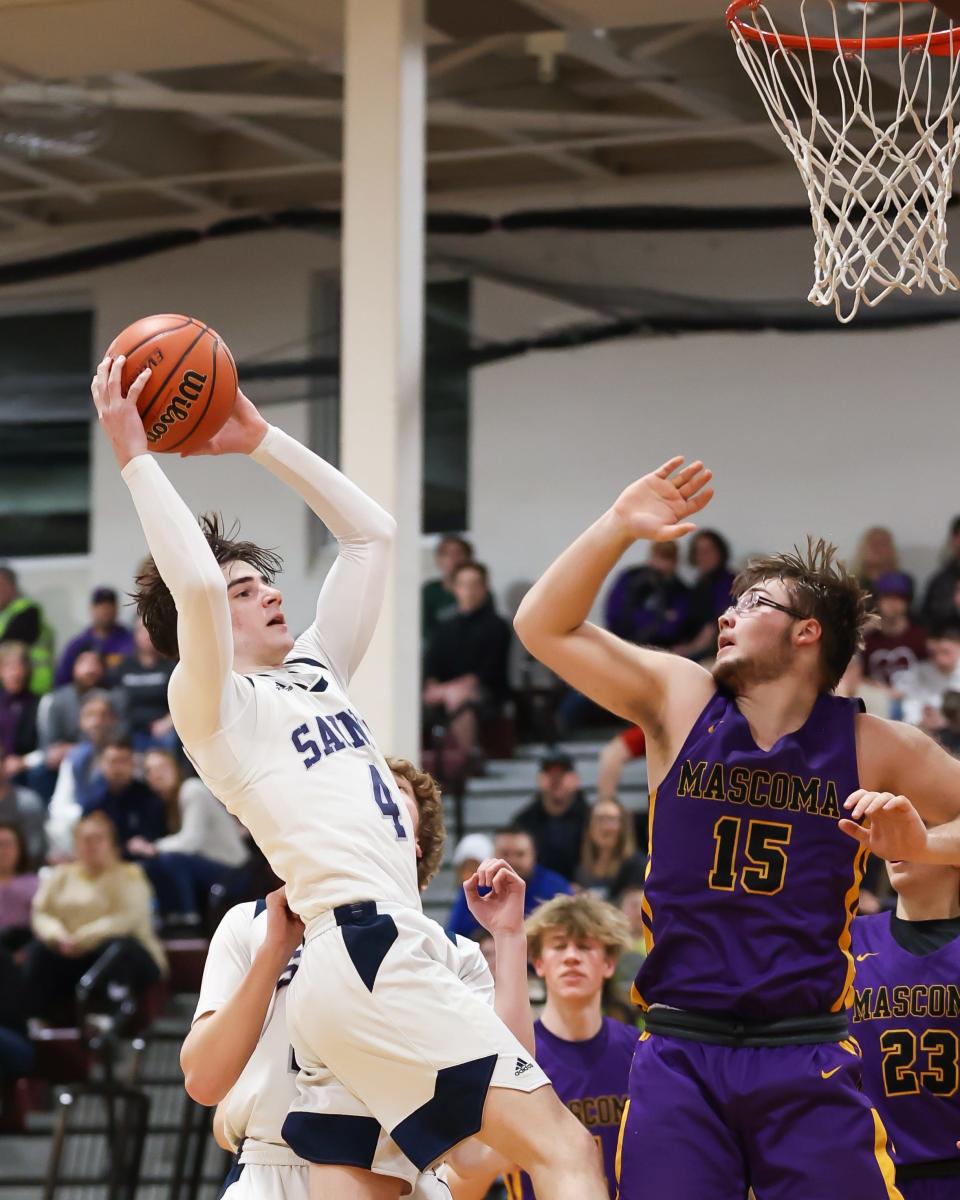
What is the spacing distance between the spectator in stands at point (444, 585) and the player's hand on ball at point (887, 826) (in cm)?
898

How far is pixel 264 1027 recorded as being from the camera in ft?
12.3

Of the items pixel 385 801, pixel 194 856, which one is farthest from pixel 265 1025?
pixel 194 856

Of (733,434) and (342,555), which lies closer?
(342,555)

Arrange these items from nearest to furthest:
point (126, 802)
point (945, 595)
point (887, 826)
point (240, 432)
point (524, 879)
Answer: point (887, 826) → point (240, 432) → point (524, 879) → point (126, 802) → point (945, 595)

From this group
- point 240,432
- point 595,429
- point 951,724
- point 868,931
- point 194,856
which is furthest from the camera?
point 595,429

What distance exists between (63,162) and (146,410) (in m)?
10.6

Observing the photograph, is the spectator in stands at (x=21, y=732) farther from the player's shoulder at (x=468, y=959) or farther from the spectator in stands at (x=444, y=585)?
the player's shoulder at (x=468, y=959)

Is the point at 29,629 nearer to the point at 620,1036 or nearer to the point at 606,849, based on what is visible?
the point at 606,849

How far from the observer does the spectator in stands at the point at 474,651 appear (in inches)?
474

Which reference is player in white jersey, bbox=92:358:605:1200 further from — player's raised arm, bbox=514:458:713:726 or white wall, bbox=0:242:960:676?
white wall, bbox=0:242:960:676

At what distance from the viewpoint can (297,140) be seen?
12.8 metres

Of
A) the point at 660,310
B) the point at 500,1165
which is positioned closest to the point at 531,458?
the point at 660,310

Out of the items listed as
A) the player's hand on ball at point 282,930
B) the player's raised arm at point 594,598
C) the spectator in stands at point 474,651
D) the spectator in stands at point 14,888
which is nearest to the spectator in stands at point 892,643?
the spectator in stands at point 474,651

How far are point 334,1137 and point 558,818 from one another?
6.70 metres
